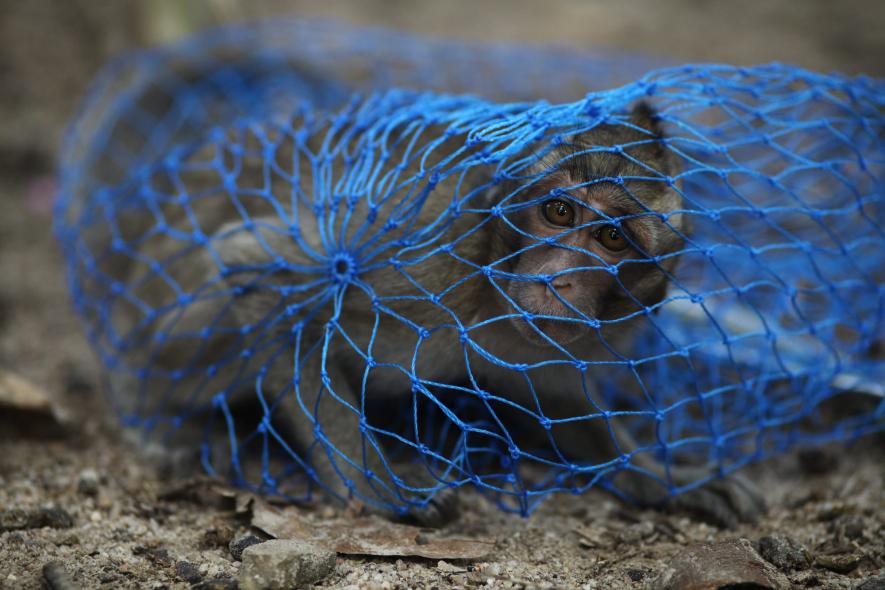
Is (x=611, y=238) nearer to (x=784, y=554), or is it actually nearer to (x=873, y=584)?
(x=784, y=554)

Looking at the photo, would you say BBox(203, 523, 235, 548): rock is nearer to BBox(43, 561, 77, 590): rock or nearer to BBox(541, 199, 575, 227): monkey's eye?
BBox(43, 561, 77, 590): rock

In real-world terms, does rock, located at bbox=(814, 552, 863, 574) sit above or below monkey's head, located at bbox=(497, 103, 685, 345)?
below

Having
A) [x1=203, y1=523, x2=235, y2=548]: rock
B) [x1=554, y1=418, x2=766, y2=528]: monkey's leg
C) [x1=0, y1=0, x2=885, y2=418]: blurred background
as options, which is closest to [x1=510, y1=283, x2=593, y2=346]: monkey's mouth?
[x1=554, y1=418, x2=766, y2=528]: monkey's leg

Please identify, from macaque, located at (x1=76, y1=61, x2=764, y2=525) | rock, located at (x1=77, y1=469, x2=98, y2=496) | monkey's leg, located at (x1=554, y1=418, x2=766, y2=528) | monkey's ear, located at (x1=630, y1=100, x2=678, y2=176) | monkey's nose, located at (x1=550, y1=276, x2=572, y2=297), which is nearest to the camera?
monkey's nose, located at (x1=550, y1=276, x2=572, y2=297)

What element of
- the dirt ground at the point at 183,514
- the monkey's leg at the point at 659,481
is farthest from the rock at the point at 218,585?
the monkey's leg at the point at 659,481

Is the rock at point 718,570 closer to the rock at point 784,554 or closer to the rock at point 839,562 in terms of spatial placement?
the rock at point 784,554

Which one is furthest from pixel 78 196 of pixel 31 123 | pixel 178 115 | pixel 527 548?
pixel 527 548

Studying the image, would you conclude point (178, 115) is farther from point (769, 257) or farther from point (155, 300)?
point (769, 257)
